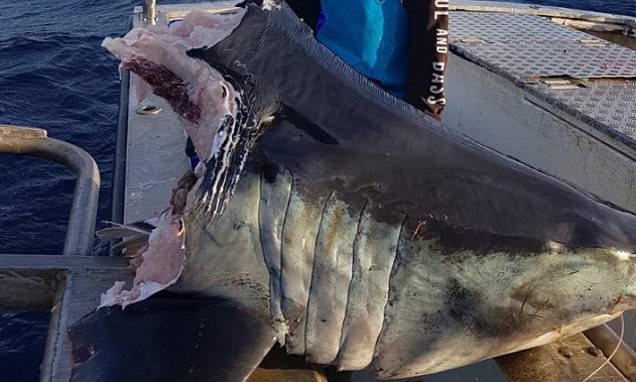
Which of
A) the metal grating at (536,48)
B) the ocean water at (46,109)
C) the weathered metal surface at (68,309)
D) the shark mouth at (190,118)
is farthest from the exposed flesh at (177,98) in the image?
the metal grating at (536,48)

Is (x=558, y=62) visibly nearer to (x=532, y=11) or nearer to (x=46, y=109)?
(x=532, y=11)

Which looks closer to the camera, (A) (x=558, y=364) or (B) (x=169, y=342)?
(B) (x=169, y=342)

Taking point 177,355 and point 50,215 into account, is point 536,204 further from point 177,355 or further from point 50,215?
point 50,215

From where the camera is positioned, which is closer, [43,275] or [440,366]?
[440,366]

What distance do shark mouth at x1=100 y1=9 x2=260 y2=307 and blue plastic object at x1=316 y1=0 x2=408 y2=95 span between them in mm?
908

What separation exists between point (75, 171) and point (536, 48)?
10.2ft

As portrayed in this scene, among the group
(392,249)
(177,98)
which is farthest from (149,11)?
(392,249)

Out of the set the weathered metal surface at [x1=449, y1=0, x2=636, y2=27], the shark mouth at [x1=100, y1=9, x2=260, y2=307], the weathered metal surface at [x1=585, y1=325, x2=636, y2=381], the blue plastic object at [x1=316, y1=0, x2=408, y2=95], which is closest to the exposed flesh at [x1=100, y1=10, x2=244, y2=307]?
the shark mouth at [x1=100, y1=9, x2=260, y2=307]

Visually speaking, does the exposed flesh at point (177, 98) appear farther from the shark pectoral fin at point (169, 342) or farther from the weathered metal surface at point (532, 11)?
the weathered metal surface at point (532, 11)

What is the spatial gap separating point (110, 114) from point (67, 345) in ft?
18.4

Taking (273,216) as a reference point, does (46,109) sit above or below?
below

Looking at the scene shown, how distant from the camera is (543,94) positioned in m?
4.01

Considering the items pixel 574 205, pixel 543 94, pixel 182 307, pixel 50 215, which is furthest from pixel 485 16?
pixel 182 307

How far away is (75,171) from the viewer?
2916mm
